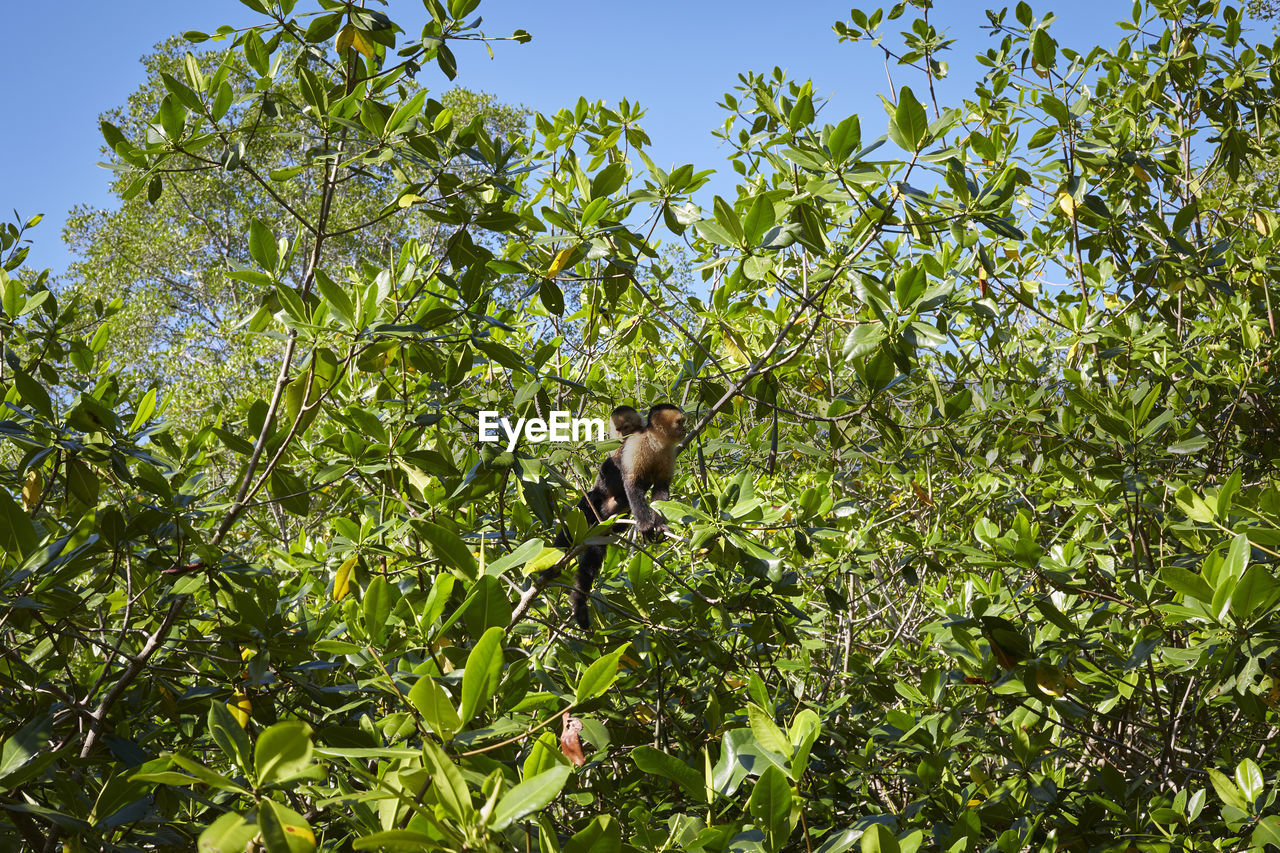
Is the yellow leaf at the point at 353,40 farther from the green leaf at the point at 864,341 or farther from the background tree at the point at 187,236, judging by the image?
the background tree at the point at 187,236

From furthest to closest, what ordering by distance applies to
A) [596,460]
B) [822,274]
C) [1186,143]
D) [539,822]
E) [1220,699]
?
[596,460] < [1186,143] < [1220,699] < [822,274] < [539,822]

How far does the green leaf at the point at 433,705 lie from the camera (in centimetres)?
95

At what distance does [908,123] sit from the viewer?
1.73 m

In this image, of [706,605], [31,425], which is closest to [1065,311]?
[706,605]

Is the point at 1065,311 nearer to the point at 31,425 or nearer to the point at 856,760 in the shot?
the point at 856,760

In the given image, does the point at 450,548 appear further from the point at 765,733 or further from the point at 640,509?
the point at 640,509

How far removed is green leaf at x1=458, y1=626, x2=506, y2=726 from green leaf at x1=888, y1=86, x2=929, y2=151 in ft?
4.48

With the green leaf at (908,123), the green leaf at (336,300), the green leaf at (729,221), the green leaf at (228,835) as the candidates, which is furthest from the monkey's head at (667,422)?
the green leaf at (228,835)

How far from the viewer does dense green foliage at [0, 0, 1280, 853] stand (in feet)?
4.30

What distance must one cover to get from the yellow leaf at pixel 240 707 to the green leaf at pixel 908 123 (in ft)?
6.22

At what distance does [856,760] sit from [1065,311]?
82.4 inches

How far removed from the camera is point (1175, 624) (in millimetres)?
1852

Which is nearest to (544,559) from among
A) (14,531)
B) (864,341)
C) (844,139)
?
(864,341)

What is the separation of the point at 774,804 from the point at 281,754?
62 centimetres
